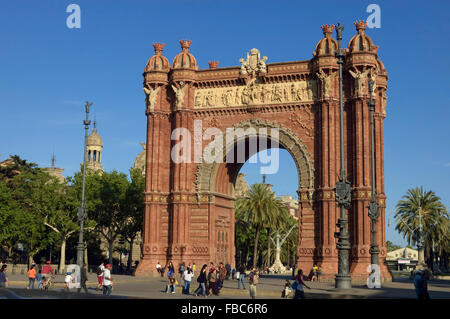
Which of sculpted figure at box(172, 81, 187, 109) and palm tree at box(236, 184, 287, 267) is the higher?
sculpted figure at box(172, 81, 187, 109)

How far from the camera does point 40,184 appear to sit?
60125 mm

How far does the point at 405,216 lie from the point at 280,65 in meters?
29.9

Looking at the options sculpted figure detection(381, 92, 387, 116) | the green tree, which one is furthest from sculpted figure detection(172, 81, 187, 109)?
the green tree

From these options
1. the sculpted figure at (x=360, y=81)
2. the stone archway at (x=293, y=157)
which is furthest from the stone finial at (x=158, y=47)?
the sculpted figure at (x=360, y=81)

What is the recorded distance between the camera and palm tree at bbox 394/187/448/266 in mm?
64375

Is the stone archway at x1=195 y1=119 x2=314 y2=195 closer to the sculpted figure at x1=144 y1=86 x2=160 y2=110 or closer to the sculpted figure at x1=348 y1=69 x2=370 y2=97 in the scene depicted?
the sculpted figure at x1=348 y1=69 x2=370 y2=97

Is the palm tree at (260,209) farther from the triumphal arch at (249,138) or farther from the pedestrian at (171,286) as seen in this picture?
the pedestrian at (171,286)

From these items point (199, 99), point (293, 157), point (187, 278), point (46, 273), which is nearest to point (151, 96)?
point (199, 99)

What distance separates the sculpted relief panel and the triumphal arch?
8 centimetres

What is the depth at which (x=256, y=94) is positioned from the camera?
45781 mm

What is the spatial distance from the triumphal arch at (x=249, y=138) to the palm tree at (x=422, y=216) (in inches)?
955

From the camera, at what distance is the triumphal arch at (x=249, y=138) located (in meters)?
41.8
